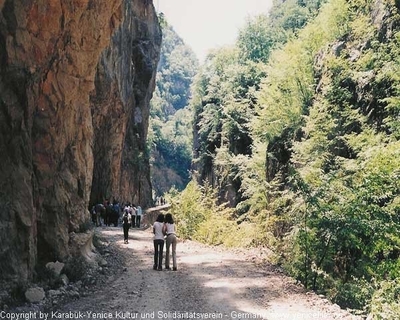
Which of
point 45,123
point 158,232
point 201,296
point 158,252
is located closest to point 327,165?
point 158,252

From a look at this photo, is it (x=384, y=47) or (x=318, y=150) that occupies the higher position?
(x=384, y=47)

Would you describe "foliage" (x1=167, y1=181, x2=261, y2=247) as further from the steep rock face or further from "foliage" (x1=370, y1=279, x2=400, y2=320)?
"foliage" (x1=370, y1=279, x2=400, y2=320)

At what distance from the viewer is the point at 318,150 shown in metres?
17.9

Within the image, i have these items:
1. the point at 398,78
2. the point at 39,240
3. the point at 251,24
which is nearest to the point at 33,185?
the point at 39,240

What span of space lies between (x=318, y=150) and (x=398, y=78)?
469 centimetres

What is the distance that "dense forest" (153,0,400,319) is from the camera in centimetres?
1050

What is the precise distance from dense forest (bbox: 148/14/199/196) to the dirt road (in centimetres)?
4058

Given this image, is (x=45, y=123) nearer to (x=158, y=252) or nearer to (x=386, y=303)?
(x=158, y=252)

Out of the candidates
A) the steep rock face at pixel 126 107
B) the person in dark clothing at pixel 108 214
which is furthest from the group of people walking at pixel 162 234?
the person in dark clothing at pixel 108 214

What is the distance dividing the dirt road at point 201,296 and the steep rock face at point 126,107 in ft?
40.3

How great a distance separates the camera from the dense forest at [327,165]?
34.4ft

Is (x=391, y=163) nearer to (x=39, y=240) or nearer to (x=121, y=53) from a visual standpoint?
(x=39, y=240)

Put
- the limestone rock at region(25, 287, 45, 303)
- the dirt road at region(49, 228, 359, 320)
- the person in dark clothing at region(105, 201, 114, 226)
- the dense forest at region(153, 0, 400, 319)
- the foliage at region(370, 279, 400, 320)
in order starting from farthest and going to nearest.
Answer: the person in dark clothing at region(105, 201, 114, 226), the dense forest at region(153, 0, 400, 319), the limestone rock at region(25, 287, 45, 303), the dirt road at region(49, 228, 359, 320), the foliage at region(370, 279, 400, 320)

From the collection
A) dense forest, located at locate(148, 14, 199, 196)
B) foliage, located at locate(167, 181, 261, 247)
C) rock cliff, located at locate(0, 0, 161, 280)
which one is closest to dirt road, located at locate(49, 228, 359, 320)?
rock cliff, located at locate(0, 0, 161, 280)
